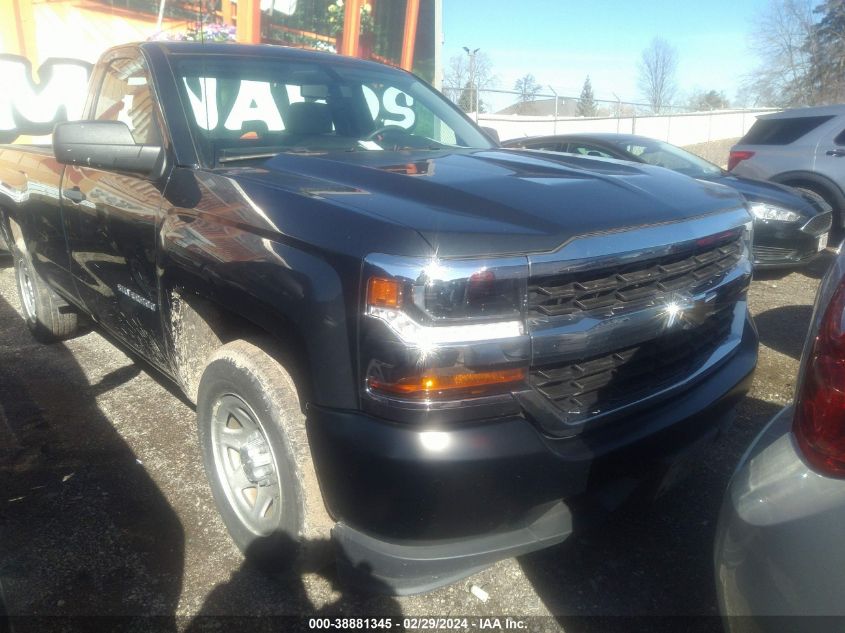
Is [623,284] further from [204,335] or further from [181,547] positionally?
[181,547]

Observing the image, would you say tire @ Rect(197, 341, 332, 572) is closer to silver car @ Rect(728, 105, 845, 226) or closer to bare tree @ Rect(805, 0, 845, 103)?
silver car @ Rect(728, 105, 845, 226)

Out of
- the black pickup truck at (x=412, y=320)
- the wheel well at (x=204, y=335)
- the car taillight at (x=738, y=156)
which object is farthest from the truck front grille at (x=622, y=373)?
the car taillight at (x=738, y=156)

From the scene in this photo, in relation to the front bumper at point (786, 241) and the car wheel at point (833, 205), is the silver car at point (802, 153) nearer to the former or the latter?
the car wheel at point (833, 205)

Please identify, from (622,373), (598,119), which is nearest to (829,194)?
(622,373)

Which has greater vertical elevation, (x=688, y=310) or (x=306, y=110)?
(x=306, y=110)

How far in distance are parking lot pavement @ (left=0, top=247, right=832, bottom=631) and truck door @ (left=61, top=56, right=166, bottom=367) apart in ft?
1.92

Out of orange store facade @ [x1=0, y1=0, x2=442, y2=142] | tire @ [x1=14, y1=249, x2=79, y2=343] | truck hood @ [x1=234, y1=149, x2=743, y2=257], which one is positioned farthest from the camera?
orange store facade @ [x1=0, y1=0, x2=442, y2=142]

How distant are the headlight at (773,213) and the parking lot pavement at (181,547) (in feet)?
9.83

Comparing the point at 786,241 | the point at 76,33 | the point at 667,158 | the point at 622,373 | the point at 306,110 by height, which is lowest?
the point at 786,241

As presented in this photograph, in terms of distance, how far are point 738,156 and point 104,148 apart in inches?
309

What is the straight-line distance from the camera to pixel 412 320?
169cm

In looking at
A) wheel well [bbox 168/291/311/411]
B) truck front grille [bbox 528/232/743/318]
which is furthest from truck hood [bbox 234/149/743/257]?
wheel well [bbox 168/291/311/411]

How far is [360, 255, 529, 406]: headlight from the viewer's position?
1683mm

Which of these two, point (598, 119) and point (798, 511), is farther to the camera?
point (598, 119)
